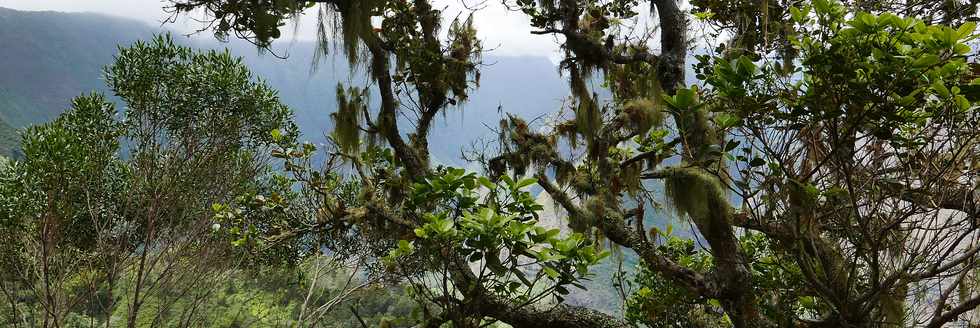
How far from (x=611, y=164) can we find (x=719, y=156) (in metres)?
1.15

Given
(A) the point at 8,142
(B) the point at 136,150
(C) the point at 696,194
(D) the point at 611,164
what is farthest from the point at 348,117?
(A) the point at 8,142

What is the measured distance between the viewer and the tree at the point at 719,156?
4.37 ft

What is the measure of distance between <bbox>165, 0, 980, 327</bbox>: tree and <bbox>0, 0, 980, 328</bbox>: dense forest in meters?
0.01

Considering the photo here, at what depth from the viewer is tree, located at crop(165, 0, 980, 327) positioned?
4.37 feet

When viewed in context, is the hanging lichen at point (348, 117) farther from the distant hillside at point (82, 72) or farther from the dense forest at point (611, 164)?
the distant hillside at point (82, 72)

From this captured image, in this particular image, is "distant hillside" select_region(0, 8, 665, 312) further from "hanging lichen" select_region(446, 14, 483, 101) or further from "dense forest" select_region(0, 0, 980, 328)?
"hanging lichen" select_region(446, 14, 483, 101)

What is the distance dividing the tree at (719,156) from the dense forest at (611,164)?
11mm

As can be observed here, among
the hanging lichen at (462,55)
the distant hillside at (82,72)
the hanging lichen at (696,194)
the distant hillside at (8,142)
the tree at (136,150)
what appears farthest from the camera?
the distant hillside at (82,72)

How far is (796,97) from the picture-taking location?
1.49 meters

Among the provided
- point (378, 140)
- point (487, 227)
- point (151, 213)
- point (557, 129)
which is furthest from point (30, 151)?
point (487, 227)

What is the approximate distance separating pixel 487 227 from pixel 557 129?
8.48ft

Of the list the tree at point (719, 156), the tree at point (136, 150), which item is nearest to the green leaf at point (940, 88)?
the tree at point (719, 156)

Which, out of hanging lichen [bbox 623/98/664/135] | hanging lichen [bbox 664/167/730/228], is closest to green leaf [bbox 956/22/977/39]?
hanging lichen [bbox 664/167/730/228]

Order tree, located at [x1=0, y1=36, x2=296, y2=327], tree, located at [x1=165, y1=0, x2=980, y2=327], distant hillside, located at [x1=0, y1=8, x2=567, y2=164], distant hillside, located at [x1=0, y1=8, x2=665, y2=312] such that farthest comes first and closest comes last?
distant hillside, located at [x1=0, y1=8, x2=567, y2=164] → distant hillside, located at [x1=0, y1=8, x2=665, y2=312] → tree, located at [x1=0, y1=36, x2=296, y2=327] → tree, located at [x1=165, y1=0, x2=980, y2=327]
